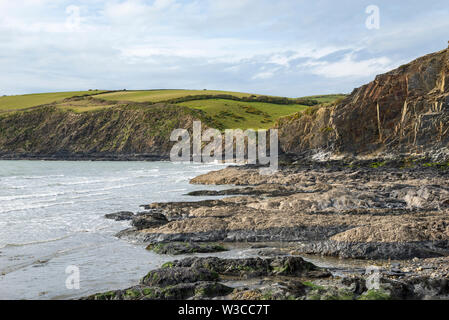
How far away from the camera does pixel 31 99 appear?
150 meters

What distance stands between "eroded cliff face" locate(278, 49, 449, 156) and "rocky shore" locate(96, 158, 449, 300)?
19.9 metres

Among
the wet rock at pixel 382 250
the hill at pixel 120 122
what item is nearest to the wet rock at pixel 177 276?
the wet rock at pixel 382 250

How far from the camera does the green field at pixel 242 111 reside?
358 ft

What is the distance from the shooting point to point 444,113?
49531 millimetres

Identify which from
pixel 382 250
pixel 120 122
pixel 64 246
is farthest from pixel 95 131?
pixel 382 250

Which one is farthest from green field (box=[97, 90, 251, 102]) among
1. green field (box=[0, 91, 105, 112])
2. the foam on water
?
the foam on water

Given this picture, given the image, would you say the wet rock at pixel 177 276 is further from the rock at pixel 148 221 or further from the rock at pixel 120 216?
the rock at pixel 120 216

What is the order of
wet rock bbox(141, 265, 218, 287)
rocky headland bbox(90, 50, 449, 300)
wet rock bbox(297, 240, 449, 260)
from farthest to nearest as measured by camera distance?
A: wet rock bbox(297, 240, 449, 260), wet rock bbox(141, 265, 218, 287), rocky headland bbox(90, 50, 449, 300)

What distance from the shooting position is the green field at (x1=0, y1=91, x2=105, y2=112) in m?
138

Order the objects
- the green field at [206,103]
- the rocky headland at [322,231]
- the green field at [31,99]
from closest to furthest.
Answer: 1. the rocky headland at [322,231]
2. the green field at [206,103]
3. the green field at [31,99]

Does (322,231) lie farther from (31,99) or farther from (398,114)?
(31,99)

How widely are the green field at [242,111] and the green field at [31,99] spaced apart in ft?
160

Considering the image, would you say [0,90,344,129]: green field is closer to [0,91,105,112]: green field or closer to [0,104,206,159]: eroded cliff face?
[0,91,105,112]: green field
